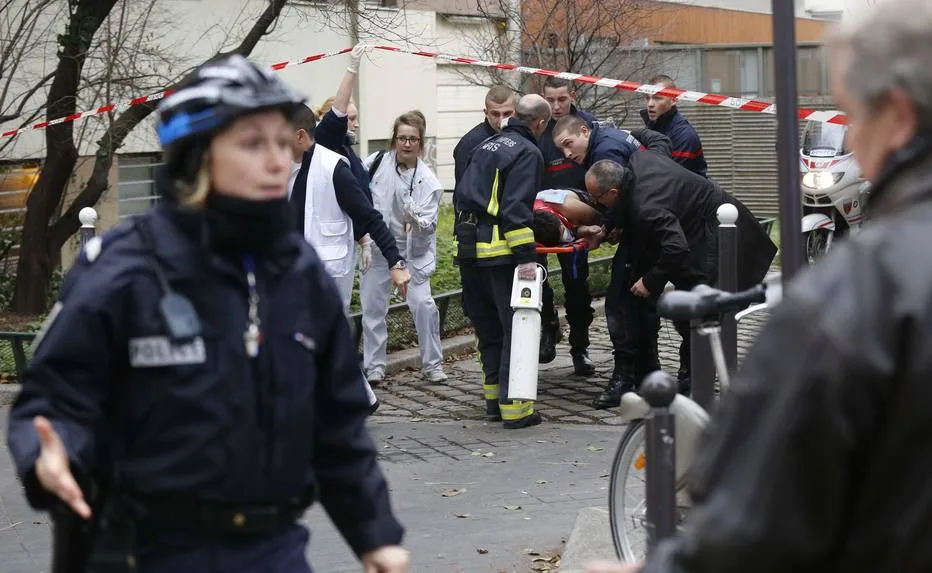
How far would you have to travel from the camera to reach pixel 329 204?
836 cm

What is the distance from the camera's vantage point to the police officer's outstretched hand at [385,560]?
3.15m

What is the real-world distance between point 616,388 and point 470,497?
7.65 ft

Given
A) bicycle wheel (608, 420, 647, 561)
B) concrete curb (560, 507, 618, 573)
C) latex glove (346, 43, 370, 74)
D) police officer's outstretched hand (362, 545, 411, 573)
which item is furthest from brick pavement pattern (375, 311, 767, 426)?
police officer's outstretched hand (362, 545, 411, 573)

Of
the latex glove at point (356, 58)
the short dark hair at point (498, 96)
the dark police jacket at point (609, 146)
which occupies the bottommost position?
the dark police jacket at point (609, 146)

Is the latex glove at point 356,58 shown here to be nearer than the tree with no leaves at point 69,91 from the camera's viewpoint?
Yes

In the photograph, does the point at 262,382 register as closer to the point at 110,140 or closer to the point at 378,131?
the point at 110,140

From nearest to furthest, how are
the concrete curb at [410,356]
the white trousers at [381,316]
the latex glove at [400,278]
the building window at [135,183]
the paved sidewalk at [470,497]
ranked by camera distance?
the paved sidewalk at [470,497] → the latex glove at [400,278] → the concrete curb at [410,356] → the white trousers at [381,316] → the building window at [135,183]

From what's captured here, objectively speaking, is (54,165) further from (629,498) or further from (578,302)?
(629,498)

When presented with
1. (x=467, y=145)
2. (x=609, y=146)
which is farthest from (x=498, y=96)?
(x=609, y=146)

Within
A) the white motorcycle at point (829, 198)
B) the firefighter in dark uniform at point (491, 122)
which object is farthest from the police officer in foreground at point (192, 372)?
the white motorcycle at point (829, 198)

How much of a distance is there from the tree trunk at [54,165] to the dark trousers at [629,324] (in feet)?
18.8

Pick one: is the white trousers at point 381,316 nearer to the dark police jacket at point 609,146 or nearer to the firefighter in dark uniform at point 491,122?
the firefighter in dark uniform at point 491,122

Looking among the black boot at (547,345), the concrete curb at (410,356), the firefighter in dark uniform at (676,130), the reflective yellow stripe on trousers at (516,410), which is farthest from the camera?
the firefighter in dark uniform at (676,130)

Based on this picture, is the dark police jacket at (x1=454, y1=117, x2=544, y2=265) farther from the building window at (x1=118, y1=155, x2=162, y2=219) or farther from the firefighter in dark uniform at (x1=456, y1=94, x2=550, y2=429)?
the building window at (x1=118, y1=155, x2=162, y2=219)
